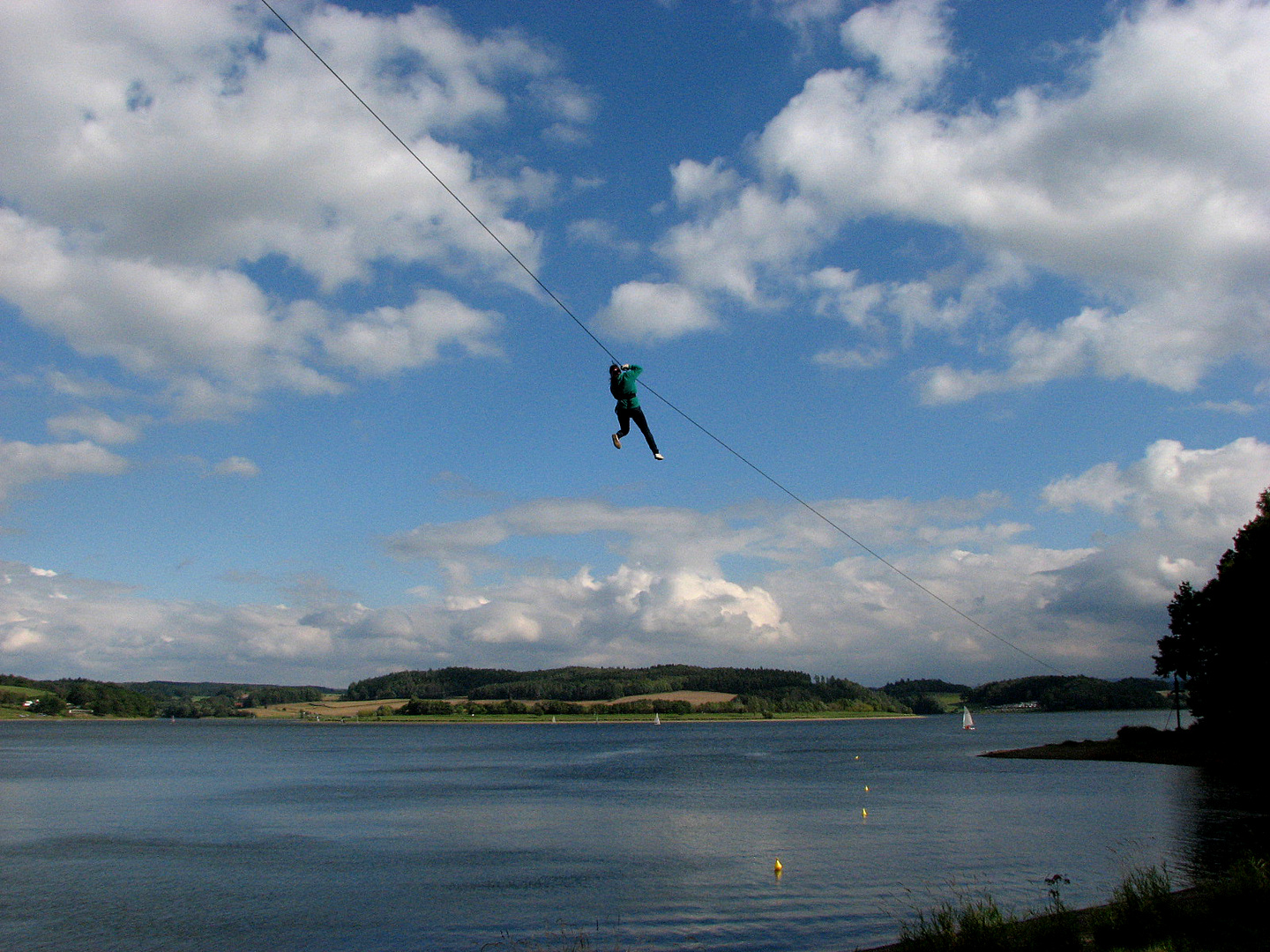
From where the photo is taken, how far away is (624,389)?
1714 centimetres

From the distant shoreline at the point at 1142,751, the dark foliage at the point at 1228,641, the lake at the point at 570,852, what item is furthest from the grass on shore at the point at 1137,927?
the distant shoreline at the point at 1142,751

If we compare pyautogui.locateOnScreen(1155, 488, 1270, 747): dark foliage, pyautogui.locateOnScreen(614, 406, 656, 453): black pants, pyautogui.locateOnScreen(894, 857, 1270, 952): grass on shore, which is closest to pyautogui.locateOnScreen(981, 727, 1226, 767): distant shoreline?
pyautogui.locateOnScreen(1155, 488, 1270, 747): dark foliage

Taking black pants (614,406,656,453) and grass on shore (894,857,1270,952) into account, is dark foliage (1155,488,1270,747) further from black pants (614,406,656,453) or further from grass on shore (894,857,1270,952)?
black pants (614,406,656,453)

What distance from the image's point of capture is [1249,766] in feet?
193

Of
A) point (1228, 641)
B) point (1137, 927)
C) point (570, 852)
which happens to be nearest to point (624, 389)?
point (1137, 927)

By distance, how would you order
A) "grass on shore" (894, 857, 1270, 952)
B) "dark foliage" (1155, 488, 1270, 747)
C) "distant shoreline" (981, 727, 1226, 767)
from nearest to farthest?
"grass on shore" (894, 857, 1270, 952)
"dark foliage" (1155, 488, 1270, 747)
"distant shoreline" (981, 727, 1226, 767)

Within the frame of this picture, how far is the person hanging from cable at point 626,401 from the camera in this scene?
675 inches

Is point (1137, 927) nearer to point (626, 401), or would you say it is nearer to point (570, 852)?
point (626, 401)

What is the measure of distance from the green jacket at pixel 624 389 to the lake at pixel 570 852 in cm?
1266

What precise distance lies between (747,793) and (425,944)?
37900mm

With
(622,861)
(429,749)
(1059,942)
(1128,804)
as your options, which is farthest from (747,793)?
(429,749)

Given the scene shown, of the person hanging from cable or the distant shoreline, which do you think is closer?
the person hanging from cable

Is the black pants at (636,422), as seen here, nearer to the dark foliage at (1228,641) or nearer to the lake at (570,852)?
the lake at (570,852)

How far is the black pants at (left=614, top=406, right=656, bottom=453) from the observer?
17.3 m
